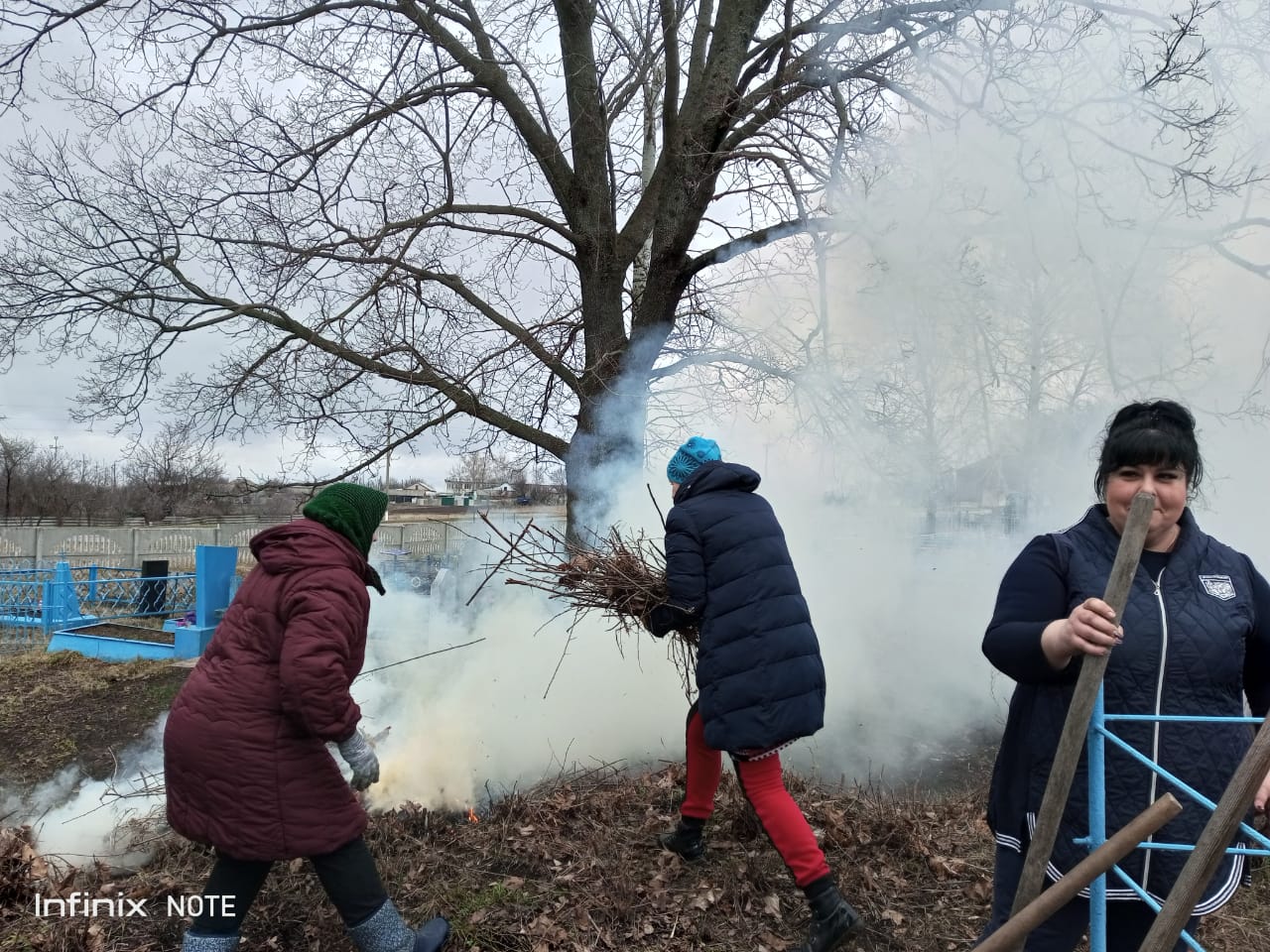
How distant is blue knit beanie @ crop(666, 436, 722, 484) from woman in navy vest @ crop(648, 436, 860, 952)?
0.36 ft

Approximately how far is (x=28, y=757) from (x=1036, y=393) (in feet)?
23.9

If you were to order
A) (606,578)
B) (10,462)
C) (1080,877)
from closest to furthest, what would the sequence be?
(1080,877)
(606,578)
(10,462)

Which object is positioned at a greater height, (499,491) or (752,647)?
(499,491)

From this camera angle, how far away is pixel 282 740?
223 centimetres

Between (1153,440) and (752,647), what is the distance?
1389mm

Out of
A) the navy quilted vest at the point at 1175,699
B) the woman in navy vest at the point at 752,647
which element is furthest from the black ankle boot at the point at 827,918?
the navy quilted vest at the point at 1175,699

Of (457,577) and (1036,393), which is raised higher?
(1036,393)

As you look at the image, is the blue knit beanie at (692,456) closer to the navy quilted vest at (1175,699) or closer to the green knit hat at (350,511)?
the green knit hat at (350,511)

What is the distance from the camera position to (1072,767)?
156 centimetres

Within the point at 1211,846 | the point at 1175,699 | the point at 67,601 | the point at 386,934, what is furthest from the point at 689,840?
the point at 67,601

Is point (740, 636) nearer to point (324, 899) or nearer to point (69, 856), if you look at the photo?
point (324, 899)

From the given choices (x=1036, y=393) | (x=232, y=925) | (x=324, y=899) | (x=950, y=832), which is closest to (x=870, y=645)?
(x=1036, y=393)

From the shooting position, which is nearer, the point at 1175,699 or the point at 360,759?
the point at 1175,699

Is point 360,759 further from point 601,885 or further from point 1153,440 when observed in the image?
point 1153,440
